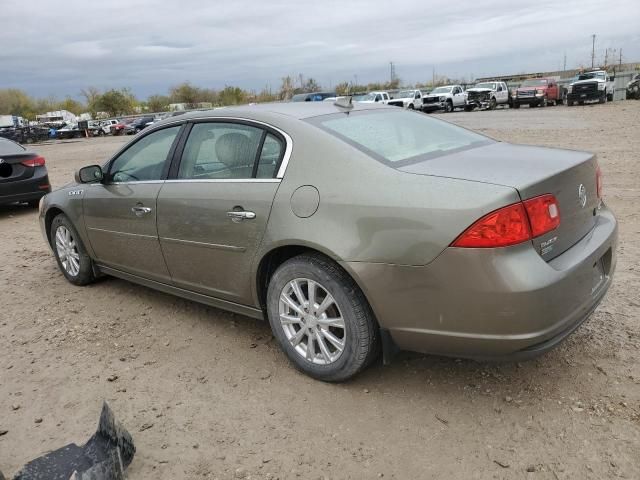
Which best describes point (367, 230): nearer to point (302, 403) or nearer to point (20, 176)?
point (302, 403)

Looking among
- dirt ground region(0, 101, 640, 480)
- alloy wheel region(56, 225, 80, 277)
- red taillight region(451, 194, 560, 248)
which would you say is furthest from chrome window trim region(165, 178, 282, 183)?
alloy wheel region(56, 225, 80, 277)

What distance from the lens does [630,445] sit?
2510 millimetres

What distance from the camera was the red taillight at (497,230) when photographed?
2502 mm

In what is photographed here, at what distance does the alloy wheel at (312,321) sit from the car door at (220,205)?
327mm

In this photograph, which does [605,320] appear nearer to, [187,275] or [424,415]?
[424,415]

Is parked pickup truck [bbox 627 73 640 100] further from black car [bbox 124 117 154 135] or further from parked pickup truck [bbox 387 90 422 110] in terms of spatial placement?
black car [bbox 124 117 154 135]

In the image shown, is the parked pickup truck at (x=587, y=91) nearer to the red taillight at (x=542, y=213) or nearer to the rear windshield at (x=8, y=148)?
the rear windshield at (x=8, y=148)

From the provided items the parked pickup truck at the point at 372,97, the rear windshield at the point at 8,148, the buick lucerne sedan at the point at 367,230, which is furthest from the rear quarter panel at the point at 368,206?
the parked pickup truck at the point at 372,97

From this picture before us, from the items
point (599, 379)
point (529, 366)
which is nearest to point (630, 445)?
point (599, 379)

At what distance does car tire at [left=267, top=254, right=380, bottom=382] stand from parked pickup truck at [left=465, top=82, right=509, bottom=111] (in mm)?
37369

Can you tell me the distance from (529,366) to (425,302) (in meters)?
1.01

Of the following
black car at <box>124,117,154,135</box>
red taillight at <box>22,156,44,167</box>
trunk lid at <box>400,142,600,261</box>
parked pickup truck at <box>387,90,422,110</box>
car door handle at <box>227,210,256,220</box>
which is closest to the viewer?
trunk lid at <box>400,142,600,261</box>

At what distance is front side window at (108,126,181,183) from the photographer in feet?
13.5

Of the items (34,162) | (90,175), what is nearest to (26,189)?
(34,162)
